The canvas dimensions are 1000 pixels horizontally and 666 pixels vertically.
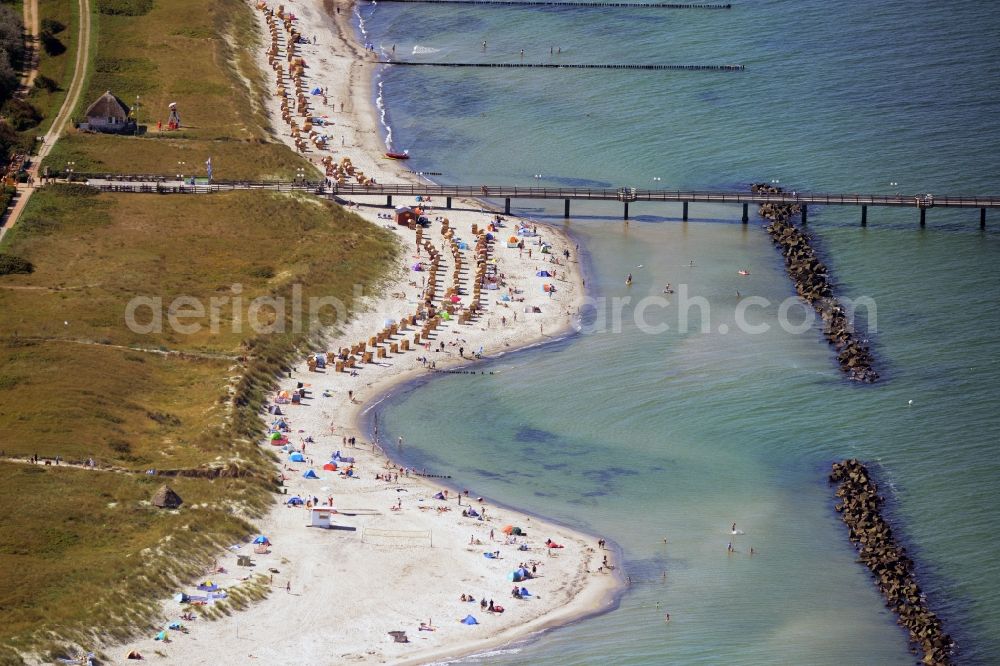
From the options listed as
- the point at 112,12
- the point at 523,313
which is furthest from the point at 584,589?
the point at 112,12

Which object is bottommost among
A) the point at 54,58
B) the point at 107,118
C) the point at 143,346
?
the point at 143,346

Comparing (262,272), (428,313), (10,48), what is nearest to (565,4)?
(10,48)

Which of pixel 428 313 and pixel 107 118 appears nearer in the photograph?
pixel 428 313

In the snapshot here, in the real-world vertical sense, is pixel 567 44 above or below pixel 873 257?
above

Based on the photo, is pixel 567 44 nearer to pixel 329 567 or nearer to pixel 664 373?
Answer: pixel 664 373

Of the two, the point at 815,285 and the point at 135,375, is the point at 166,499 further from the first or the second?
the point at 815,285

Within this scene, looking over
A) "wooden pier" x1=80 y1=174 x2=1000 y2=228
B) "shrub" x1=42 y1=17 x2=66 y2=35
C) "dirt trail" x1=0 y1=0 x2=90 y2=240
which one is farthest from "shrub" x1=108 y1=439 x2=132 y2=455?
"shrub" x1=42 y1=17 x2=66 y2=35

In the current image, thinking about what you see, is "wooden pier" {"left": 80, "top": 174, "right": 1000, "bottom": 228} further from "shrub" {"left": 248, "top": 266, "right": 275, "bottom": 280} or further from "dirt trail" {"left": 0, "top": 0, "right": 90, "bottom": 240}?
"shrub" {"left": 248, "top": 266, "right": 275, "bottom": 280}
